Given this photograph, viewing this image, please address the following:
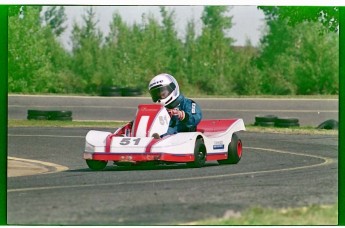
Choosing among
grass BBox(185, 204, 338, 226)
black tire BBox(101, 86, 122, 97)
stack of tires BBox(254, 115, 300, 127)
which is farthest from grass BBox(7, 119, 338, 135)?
grass BBox(185, 204, 338, 226)

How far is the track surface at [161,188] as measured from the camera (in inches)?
528

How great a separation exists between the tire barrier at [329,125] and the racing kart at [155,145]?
217 cm

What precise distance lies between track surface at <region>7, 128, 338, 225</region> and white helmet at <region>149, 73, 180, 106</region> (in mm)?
1267

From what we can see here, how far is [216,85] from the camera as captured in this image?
23141 millimetres

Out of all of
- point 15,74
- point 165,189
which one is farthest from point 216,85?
point 165,189

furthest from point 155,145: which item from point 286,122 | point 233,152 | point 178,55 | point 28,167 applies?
point 286,122

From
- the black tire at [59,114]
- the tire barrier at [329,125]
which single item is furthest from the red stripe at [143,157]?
the black tire at [59,114]

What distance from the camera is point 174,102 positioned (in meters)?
18.2

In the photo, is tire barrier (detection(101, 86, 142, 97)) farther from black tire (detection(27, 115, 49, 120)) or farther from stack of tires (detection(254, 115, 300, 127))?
stack of tires (detection(254, 115, 300, 127))

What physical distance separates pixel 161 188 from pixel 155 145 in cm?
178

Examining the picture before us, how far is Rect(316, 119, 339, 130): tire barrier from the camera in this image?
19441 millimetres

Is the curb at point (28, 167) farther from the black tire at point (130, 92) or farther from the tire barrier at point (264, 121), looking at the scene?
the tire barrier at point (264, 121)

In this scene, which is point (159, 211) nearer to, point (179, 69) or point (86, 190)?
point (86, 190)

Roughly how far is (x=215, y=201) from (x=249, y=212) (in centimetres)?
66
